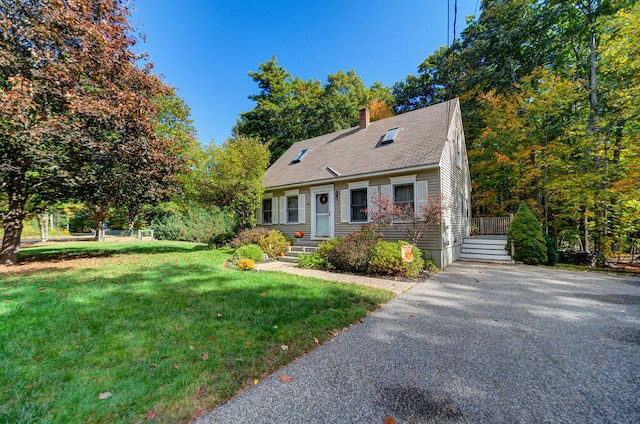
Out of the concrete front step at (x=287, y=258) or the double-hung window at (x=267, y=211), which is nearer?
the concrete front step at (x=287, y=258)

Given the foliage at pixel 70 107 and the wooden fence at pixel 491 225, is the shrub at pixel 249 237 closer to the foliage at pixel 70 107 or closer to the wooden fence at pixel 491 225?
the foliage at pixel 70 107

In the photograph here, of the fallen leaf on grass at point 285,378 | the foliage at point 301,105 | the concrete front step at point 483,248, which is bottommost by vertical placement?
the fallen leaf on grass at point 285,378

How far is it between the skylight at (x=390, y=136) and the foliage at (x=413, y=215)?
318cm

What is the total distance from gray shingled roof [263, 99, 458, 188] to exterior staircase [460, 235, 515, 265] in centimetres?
495

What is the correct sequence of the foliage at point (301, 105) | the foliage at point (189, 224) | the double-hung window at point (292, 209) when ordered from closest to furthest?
1. the double-hung window at point (292, 209)
2. the foliage at point (189, 224)
3. the foliage at point (301, 105)

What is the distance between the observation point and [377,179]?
9.76m

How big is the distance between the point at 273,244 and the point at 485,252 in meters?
9.00

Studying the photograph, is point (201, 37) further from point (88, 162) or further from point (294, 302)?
point (294, 302)

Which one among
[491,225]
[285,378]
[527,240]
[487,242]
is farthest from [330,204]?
[491,225]

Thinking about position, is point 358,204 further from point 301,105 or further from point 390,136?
point 301,105

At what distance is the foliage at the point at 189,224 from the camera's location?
59.5 feet

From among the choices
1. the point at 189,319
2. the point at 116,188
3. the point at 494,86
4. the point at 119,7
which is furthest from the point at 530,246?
the point at 119,7

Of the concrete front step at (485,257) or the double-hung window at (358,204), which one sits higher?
the double-hung window at (358,204)

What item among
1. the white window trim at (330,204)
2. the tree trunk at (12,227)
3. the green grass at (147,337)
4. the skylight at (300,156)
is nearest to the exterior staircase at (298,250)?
the white window trim at (330,204)
